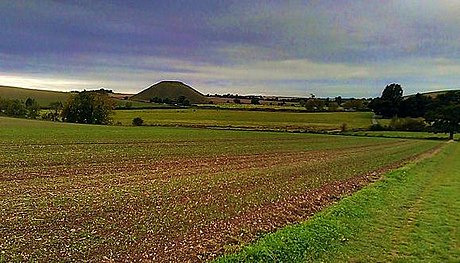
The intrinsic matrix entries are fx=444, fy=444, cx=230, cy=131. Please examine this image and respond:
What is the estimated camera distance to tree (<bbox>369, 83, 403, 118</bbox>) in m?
145

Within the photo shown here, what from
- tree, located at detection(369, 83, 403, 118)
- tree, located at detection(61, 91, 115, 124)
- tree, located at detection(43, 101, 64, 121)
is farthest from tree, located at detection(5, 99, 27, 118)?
tree, located at detection(369, 83, 403, 118)

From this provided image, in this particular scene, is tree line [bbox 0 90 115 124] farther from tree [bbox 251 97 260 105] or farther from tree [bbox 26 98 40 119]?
tree [bbox 251 97 260 105]

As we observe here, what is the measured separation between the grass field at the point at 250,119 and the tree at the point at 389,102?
4.26 m

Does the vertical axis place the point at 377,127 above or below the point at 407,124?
below

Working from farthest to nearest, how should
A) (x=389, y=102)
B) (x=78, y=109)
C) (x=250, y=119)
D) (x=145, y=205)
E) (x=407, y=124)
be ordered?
1. (x=389, y=102)
2. (x=250, y=119)
3. (x=407, y=124)
4. (x=78, y=109)
5. (x=145, y=205)

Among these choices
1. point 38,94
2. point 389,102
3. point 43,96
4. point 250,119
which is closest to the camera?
point 250,119

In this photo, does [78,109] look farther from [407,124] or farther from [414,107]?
[414,107]

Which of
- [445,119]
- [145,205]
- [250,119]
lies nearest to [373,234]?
[145,205]

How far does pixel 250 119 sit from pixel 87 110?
148 feet

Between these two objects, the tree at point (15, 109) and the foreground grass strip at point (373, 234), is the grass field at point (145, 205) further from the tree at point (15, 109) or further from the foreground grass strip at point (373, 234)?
the tree at point (15, 109)

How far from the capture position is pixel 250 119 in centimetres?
12862

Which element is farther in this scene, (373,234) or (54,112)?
(54,112)

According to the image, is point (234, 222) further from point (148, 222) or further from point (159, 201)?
point (159, 201)

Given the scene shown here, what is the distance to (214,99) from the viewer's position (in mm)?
192375
